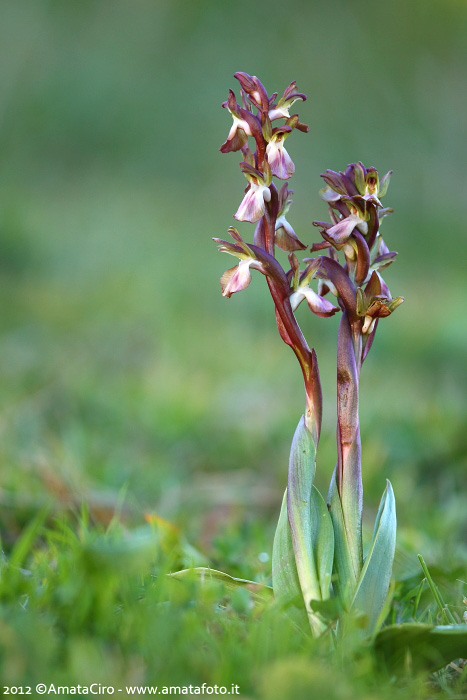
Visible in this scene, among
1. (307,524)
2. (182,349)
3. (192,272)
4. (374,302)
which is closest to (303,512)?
(307,524)

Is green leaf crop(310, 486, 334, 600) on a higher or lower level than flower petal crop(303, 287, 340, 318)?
lower

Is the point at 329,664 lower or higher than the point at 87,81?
lower

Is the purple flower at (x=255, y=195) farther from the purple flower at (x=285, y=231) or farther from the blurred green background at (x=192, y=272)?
the blurred green background at (x=192, y=272)

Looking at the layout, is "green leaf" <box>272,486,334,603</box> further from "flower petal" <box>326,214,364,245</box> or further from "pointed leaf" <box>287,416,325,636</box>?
"flower petal" <box>326,214,364,245</box>

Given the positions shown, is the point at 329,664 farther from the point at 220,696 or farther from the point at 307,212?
the point at 307,212

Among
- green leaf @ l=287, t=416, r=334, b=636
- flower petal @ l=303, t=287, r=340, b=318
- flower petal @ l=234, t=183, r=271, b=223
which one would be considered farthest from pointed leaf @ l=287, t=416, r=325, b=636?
flower petal @ l=234, t=183, r=271, b=223

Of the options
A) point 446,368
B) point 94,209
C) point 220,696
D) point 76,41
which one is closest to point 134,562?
point 220,696
